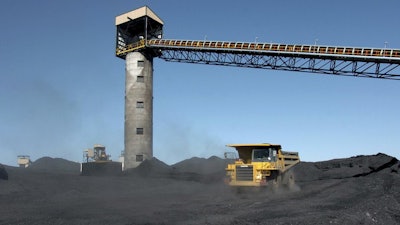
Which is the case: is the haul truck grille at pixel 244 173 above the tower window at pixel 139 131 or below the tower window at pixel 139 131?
below

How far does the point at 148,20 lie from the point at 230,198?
3350cm

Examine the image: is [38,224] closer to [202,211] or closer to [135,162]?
[202,211]

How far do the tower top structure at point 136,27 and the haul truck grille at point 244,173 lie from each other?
99.9 feet

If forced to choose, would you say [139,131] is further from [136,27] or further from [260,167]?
[260,167]

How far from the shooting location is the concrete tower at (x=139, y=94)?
44031mm

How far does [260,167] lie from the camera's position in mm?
19109

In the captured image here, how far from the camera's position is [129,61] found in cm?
4641

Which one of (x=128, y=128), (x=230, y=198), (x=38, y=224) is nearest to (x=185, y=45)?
(x=128, y=128)

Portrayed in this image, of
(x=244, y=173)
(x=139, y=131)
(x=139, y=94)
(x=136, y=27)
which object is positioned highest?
A: (x=136, y=27)

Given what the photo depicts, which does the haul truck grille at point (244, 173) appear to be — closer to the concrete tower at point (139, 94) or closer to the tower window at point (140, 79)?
the concrete tower at point (139, 94)

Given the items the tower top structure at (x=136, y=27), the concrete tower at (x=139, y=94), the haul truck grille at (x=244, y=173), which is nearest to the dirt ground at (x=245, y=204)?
the haul truck grille at (x=244, y=173)

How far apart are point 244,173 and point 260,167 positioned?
90 centimetres

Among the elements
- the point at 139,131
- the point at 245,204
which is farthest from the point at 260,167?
the point at 139,131

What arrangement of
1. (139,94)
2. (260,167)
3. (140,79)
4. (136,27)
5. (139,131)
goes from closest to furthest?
(260,167) < (139,131) < (139,94) < (140,79) < (136,27)
